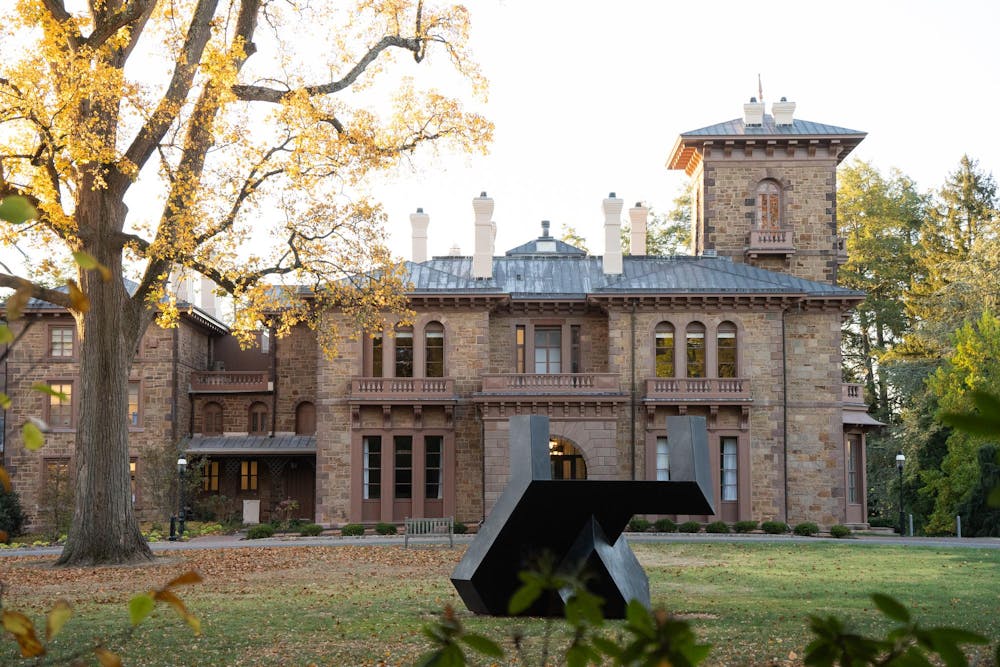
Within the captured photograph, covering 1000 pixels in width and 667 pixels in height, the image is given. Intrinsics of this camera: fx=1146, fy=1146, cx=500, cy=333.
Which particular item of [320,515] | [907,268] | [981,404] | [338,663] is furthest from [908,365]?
[981,404]

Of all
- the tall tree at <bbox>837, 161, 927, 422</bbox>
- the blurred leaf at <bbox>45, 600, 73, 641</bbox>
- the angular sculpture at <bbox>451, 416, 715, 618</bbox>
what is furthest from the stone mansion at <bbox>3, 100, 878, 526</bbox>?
the blurred leaf at <bbox>45, 600, 73, 641</bbox>

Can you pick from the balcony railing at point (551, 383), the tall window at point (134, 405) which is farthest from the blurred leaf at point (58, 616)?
the tall window at point (134, 405)

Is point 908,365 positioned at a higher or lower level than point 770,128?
lower

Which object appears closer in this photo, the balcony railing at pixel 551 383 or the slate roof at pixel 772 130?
the balcony railing at pixel 551 383

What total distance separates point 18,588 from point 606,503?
1052 centimetres

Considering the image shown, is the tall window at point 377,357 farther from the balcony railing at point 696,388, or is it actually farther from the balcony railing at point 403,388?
the balcony railing at point 696,388

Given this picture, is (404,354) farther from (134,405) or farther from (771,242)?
(771,242)

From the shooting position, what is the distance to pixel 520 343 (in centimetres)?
3794

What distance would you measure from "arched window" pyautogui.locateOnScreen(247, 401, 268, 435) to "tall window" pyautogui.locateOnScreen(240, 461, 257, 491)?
54.1 inches

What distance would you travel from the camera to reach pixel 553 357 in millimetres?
37906

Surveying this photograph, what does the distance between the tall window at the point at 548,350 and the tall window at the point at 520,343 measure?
46cm

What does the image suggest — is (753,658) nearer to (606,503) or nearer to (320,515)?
(606,503)

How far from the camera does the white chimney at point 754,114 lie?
40094 mm

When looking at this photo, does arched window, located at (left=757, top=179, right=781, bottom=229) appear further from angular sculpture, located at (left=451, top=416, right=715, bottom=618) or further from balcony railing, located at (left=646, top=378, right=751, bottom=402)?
angular sculpture, located at (left=451, top=416, right=715, bottom=618)
